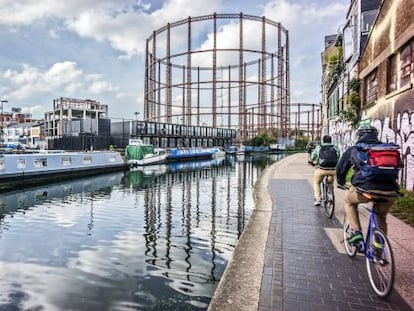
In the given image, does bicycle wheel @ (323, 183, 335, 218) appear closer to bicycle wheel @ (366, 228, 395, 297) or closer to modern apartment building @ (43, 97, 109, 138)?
bicycle wheel @ (366, 228, 395, 297)

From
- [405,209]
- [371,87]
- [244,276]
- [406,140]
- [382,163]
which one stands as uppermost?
[371,87]

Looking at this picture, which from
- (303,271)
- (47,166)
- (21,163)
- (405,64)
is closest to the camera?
(303,271)

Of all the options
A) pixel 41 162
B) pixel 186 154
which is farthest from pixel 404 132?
pixel 186 154

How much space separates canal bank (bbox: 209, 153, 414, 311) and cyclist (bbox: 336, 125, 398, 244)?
2.01 ft

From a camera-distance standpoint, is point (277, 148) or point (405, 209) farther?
point (277, 148)

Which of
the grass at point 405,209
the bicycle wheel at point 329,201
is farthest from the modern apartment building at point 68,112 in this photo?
the grass at point 405,209

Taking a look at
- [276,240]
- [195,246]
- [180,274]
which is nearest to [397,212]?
[276,240]

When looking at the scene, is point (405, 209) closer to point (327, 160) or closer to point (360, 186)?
point (327, 160)

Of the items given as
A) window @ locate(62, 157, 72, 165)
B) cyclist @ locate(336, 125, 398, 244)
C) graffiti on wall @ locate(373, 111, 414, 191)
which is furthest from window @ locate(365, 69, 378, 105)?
window @ locate(62, 157, 72, 165)

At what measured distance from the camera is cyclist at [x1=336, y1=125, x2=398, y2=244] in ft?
12.3

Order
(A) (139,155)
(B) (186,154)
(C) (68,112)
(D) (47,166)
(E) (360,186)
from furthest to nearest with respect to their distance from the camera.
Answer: (C) (68,112) < (B) (186,154) < (A) (139,155) < (D) (47,166) < (E) (360,186)

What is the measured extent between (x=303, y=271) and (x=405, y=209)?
4.97 meters

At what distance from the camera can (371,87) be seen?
14828 millimetres

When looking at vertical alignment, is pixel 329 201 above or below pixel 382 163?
below
